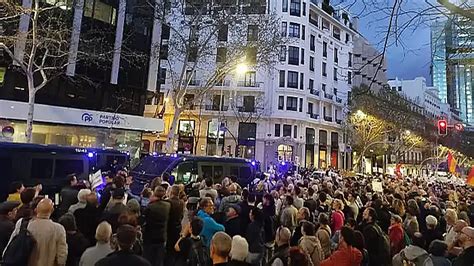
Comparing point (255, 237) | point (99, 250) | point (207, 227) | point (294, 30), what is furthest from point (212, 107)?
point (99, 250)

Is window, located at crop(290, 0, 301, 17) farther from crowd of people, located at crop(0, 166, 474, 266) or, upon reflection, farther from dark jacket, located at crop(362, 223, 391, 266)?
dark jacket, located at crop(362, 223, 391, 266)

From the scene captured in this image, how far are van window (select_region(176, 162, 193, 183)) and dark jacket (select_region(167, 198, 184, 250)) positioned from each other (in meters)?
6.40

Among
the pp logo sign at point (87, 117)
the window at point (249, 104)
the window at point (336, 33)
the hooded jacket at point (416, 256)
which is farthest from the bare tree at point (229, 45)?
the window at point (336, 33)

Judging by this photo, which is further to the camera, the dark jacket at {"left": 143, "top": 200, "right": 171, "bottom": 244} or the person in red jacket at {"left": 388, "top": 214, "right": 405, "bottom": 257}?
the person in red jacket at {"left": 388, "top": 214, "right": 405, "bottom": 257}

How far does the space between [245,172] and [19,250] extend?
11668 mm

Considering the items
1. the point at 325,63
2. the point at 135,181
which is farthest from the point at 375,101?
the point at 135,181

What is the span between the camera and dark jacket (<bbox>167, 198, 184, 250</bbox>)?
704 centimetres

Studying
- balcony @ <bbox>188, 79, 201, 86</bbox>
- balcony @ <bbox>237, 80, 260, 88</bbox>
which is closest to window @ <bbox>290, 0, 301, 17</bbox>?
balcony @ <bbox>237, 80, 260, 88</bbox>

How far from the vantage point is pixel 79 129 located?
27.2 m

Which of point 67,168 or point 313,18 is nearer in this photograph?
point 67,168

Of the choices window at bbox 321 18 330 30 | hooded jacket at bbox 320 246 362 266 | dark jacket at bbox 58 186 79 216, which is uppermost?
window at bbox 321 18 330 30

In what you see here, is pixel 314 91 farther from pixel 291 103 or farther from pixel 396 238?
pixel 396 238

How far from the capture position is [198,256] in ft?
17.8

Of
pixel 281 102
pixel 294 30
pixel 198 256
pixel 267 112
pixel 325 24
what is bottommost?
pixel 198 256
